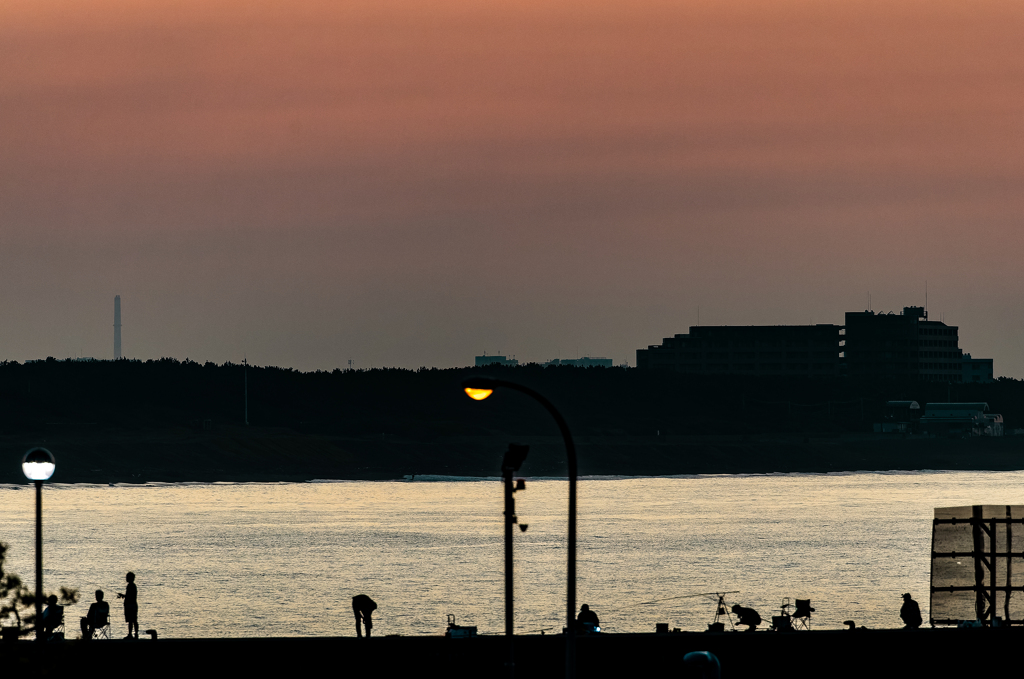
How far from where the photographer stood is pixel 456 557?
84750 millimetres

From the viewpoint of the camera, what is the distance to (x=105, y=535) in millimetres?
103438

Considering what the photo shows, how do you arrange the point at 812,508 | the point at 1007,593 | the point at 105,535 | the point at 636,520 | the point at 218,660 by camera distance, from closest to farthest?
the point at 218,660 → the point at 1007,593 → the point at 105,535 → the point at 636,520 → the point at 812,508

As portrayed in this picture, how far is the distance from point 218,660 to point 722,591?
39727 millimetres

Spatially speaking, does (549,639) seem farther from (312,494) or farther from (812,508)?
(312,494)

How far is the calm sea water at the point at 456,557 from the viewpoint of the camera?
55531 millimetres

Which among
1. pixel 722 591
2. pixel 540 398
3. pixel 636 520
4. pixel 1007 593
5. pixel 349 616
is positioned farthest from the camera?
pixel 636 520

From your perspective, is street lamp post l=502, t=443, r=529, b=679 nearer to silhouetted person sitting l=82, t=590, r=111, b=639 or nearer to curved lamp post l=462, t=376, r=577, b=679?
curved lamp post l=462, t=376, r=577, b=679

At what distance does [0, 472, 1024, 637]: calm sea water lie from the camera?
5553 centimetres

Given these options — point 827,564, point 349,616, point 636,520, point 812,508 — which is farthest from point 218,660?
point 812,508

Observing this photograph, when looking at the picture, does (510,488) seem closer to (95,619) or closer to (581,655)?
(581,655)

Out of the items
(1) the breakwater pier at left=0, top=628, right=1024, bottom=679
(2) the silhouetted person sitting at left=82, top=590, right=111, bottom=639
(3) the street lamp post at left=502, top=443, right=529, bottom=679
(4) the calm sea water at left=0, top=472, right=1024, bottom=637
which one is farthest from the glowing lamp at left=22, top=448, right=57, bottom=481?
(4) the calm sea water at left=0, top=472, right=1024, bottom=637

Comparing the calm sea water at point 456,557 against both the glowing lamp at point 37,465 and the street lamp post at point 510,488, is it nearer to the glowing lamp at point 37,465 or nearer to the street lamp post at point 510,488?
the street lamp post at point 510,488

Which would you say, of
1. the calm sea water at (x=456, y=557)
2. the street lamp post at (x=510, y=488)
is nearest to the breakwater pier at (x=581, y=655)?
the street lamp post at (x=510, y=488)

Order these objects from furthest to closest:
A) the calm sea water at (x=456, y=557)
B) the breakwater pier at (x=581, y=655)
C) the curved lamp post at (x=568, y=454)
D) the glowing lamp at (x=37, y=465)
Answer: the calm sea water at (x=456, y=557), the breakwater pier at (x=581, y=655), the glowing lamp at (x=37, y=465), the curved lamp post at (x=568, y=454)
